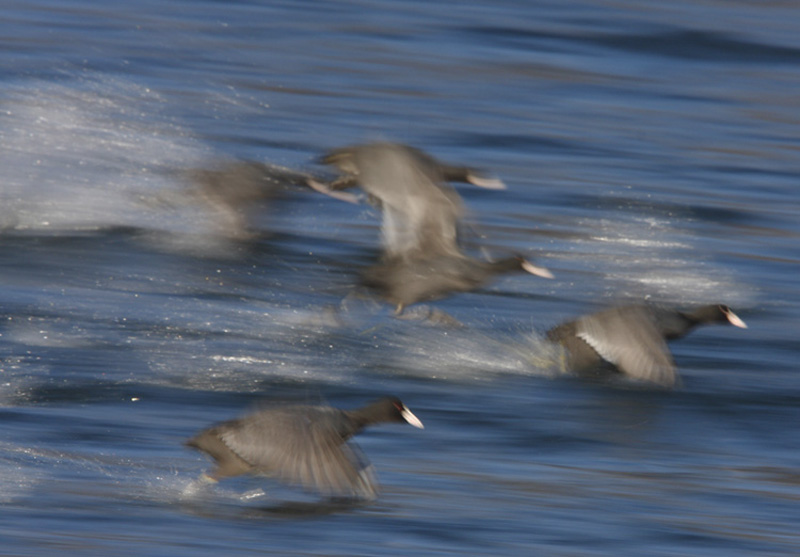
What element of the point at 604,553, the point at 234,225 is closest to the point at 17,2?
the point at 234,225

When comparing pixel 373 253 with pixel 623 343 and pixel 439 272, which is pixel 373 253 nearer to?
pixel 439 272

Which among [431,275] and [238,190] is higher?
[238,190]

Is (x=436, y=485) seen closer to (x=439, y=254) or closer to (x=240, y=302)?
(x=439, y=254)

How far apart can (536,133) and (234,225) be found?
348cm

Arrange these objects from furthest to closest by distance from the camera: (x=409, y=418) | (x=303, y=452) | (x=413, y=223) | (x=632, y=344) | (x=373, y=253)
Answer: (x=373, y=253)
(x=413, y=223)
(x=632, y=344)
(x=409, y=418)
(x=303, y=452)

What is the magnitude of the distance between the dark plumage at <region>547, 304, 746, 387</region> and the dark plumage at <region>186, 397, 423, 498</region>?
1.50m

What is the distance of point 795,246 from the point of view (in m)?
8.61

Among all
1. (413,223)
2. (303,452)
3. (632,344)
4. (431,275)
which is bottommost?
(303,452)

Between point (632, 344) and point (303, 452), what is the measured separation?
1.83 meters

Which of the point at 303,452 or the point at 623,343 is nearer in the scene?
the point at 303,452

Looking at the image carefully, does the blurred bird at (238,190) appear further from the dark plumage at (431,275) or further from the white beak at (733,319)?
the white beak at (733,319)

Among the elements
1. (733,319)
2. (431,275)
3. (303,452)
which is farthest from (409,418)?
(733,319)

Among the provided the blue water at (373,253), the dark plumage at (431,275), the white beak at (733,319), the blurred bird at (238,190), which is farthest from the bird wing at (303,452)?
the white beak at (733,319)

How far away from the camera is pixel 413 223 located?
6641 millimetres
